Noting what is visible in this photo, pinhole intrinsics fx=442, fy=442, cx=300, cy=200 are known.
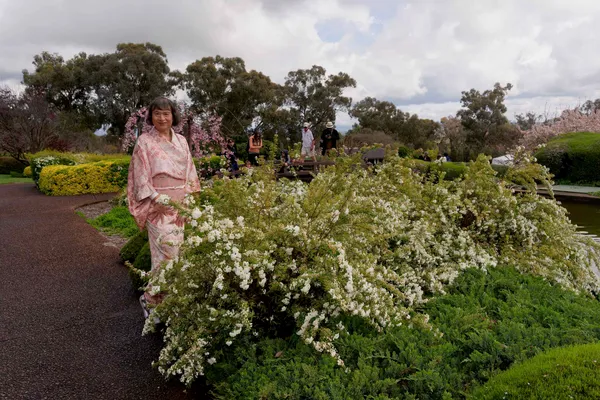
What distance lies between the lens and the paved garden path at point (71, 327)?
3.37m

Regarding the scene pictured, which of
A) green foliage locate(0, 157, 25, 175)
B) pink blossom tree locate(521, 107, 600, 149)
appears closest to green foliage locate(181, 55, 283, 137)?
green foliage locate(0, 157, 25, 175)

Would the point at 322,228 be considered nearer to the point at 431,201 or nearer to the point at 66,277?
the point at 431,201

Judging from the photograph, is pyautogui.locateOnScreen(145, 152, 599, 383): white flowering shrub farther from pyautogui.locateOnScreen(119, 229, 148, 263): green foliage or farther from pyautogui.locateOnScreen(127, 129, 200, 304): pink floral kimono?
pyautogui.locateOnScreen(119, 229, 148, 263): green foliage

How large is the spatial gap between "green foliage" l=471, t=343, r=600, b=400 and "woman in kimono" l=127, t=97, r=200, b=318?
9.56ft

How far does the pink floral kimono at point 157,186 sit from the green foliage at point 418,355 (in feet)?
4.83

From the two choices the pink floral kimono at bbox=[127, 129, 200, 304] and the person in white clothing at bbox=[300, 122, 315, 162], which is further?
the person in white clothing at bbox=[300, 122, 315, 162]

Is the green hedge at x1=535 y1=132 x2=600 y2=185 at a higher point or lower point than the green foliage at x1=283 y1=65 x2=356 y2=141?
lower

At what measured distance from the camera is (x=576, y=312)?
3.65 metres

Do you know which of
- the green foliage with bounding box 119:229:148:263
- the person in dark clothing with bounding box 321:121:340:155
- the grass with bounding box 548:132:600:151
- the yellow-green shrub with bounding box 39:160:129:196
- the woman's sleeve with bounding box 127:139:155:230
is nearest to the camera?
the woman's sleeve with bounding box 127:139:155:230

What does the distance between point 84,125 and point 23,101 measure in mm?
10799

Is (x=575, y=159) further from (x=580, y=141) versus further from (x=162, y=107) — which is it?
(x=162, y=107)

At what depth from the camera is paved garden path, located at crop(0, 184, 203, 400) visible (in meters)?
3.37

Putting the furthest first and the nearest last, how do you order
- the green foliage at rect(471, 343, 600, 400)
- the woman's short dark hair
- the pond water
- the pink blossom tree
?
1. the pink blossom tree
2. the pond water
3. the woman's short dark hair
4. the green foliage at rect(471, 343, 600, 400)

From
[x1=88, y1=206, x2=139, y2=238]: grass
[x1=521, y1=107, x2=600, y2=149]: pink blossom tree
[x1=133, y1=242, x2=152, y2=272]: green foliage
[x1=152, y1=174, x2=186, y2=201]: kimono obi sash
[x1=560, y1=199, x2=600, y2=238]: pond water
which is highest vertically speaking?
[x1=521, y1=107, x2=600, y2=149]: pink blossom tree
